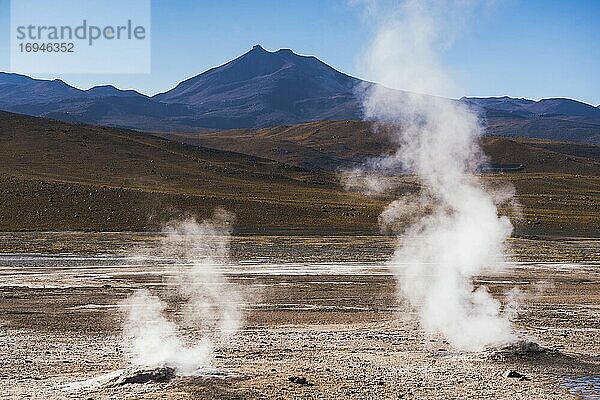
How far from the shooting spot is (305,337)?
2478 cm

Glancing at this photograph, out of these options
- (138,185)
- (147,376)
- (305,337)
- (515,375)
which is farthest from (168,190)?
(515,375)

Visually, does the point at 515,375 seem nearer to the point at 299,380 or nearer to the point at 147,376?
the point at 299,380

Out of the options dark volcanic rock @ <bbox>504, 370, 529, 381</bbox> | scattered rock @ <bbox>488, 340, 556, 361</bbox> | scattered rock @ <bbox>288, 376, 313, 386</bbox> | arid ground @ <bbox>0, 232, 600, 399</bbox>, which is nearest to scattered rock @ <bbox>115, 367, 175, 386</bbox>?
arid ground @ <bbox>0, 232, 600, 399</bbox>

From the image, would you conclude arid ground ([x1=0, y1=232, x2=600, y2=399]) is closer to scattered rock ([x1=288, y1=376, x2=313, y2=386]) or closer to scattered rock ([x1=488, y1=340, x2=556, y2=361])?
scattered rock ([x1=488, y1=340, x2=556, y2=361])

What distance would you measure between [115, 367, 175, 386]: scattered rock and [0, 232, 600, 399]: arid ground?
285 mm

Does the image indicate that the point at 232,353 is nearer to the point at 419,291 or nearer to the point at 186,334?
the point at 186,334

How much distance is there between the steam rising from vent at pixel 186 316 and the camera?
21413 mm

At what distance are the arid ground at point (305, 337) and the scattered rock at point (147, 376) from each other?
0.28 m

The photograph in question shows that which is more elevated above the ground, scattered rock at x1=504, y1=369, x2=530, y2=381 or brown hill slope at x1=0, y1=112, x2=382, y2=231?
brown hill slope at x1=0, y1=112, x2=382, y2=231

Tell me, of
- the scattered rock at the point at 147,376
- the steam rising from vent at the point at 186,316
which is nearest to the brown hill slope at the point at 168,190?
the steam rising from vent at the point at 186,316

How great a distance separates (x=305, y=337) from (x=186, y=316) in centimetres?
609

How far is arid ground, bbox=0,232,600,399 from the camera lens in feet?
60.4

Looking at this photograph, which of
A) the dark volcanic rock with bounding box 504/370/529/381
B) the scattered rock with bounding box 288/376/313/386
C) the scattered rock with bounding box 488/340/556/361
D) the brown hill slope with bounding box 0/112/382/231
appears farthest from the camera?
the brown hill slope with bounding box 0/112/382/231

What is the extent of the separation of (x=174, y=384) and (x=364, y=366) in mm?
5836
